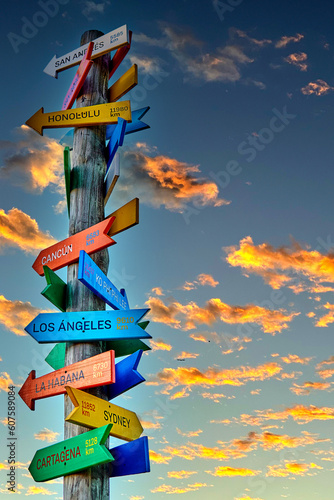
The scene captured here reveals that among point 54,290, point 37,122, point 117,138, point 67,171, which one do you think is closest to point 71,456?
point 54,290

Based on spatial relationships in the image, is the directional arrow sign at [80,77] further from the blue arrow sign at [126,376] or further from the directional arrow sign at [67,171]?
the blue arrow sign at [126,376]

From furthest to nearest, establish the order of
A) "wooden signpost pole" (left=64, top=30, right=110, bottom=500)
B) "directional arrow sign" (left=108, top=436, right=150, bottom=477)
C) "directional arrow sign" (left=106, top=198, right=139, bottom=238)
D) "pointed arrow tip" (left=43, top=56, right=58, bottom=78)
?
"pointed arrow tip" (left=43, top=56, right=58, bottom=78) → "directional arrow sign" (left=106, top=198, right=139, bottom=238) → "directional arrow sign" (left=108, top=436, right=150, bottom=477) → "wooden signpost pole" (left=64, top=30, right=110, bottom=500)

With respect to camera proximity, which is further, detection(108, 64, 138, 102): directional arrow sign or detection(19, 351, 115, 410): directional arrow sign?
detection(108, 64, 138, 102): directional arrow sign

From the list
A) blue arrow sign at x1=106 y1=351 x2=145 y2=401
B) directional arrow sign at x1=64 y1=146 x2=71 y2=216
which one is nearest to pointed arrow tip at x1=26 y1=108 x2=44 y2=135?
directional arrow sign at x1=64 y1=146 x2=71 y2=216

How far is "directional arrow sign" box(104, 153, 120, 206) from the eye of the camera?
233 inches

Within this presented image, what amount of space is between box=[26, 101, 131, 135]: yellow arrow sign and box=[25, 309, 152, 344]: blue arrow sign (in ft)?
7.26

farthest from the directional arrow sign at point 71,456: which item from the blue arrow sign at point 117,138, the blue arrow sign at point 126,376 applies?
the blue arrow sign at point 117,138

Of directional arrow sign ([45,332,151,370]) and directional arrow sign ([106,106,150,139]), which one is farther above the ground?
directional arrow sign ([106,106,150,139])

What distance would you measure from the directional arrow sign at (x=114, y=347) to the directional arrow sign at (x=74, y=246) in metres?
0.84

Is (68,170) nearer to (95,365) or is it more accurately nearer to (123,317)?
(123,317)

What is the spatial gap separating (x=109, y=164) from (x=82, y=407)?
2638 millimetres

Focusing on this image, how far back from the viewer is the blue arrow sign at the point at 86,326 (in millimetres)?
5355

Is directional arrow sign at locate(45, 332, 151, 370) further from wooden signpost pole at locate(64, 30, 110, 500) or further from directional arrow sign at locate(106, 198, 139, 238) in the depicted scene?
directional arrow sign at locate(106, 198, 139, 238)

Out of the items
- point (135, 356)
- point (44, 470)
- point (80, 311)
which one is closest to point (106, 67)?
point (80, 311)
